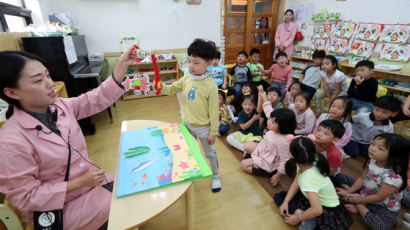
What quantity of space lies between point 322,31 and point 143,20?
3.90 m

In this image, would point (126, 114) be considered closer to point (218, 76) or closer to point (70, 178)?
point (218, 76)

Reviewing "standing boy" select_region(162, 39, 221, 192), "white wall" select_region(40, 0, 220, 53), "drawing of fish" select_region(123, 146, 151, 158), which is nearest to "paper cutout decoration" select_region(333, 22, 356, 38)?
"white wall" select_region(40, 0, 220, 53)

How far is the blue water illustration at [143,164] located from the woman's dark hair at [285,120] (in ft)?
3.59

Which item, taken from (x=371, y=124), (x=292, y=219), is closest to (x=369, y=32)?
(x=371, y=124)

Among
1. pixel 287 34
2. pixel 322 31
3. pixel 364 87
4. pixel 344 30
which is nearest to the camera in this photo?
pixel 364 87

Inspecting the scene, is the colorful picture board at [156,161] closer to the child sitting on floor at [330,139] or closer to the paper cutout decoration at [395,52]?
the child sitting on floor at [330,139]

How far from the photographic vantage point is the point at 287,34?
16.3ft

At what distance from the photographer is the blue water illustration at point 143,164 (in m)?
0.83

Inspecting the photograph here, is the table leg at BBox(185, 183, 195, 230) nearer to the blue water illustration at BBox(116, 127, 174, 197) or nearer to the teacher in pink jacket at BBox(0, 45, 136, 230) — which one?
the blue water illustration at BBox(116, 127, 174, 197)

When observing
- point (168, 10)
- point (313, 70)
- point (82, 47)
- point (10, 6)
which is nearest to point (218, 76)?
point (313, 70)

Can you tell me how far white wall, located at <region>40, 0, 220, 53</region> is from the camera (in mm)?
3902

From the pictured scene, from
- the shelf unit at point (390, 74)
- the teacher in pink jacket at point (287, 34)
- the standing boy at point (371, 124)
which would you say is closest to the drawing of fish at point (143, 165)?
the standing boy at point (371, 124)

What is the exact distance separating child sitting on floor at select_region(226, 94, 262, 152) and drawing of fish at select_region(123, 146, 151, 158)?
1.56 m

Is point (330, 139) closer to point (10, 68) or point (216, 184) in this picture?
point (216, 184)
